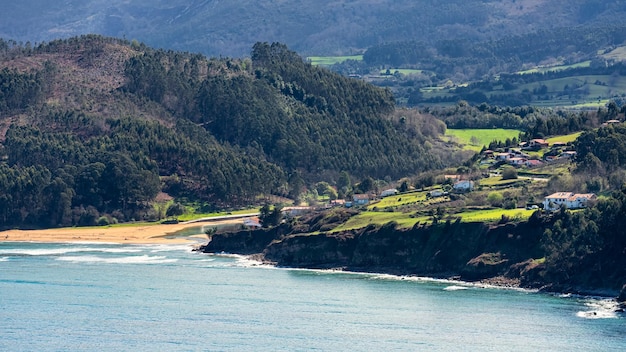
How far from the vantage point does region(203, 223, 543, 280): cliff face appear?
110m

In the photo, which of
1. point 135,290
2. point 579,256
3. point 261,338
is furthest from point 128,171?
point 261,338

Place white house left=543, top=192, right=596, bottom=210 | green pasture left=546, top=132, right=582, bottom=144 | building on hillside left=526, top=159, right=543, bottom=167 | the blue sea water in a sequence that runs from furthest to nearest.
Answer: green pasture left=546, top=132, right=582, bottom=144 < building on hillside left=526, top=159, right=543, bottom=167 < white house left=543, top=192, right=596, bottom=210 < the blue sea water

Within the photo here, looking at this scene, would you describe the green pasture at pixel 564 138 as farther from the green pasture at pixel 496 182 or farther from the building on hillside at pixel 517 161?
the green pasture at pixel 496 182

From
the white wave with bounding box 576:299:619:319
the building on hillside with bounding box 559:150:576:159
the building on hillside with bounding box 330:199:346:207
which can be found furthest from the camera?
the building on hillside with bounding box 330:199:346:207

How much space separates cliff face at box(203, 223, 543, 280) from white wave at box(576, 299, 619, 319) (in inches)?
434

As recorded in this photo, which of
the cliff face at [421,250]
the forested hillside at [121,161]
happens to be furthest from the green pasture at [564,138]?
the cliff face at [421,250]

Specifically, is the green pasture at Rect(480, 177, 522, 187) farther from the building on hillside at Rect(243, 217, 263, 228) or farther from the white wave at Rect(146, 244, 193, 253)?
the white wave at Rect(146, 244, 193, 253)

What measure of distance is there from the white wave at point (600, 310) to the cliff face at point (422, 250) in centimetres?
1102

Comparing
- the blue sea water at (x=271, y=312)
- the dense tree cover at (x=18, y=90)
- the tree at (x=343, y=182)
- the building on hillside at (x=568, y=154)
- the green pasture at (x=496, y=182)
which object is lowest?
the blue sea water at (x=271, y=312)

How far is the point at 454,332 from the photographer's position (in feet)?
286

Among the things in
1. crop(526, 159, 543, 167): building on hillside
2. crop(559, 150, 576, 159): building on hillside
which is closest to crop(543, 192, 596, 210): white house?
crop(559, 150, 576, 159): building on hillside

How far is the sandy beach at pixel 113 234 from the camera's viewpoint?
478 ft

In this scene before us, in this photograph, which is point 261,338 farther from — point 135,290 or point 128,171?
point 128,171

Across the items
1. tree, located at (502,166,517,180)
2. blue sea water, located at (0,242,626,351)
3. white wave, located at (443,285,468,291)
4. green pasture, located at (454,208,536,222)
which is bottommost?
white wave, located at (443,285,468,291)
